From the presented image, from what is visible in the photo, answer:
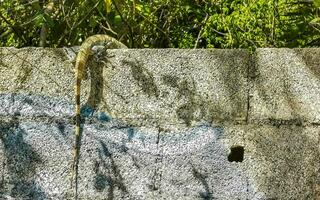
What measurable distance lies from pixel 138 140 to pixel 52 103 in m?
0.49

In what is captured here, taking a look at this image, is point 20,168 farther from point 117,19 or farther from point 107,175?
point 117,19

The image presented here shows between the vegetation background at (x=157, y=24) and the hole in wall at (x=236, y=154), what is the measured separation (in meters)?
1.41

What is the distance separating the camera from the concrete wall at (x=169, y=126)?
2.92 meters

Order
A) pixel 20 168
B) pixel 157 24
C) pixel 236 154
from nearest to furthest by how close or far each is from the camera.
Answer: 1. pixel 236 154
2. pixel 20 168
3. pixel 157 24

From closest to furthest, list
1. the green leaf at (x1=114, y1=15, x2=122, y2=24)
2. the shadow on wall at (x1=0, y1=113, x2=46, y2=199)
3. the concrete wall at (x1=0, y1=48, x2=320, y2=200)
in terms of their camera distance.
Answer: the concrete wall at (x1=0, y1=48, x2=320, y2=200), the shadow on wall at (x1=0, y1=113, x2=46, y2=199), the green leaf at (x1=114, y1=15, x2=122, y2=24)

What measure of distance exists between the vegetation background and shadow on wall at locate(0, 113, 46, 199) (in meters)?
1.17

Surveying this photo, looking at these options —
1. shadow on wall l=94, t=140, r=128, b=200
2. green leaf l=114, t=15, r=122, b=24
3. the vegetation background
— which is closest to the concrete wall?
shadow on wall l=94, t=140, r=128, b=200

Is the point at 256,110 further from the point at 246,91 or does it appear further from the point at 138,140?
the point at 138,140

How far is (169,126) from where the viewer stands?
9.87 feet

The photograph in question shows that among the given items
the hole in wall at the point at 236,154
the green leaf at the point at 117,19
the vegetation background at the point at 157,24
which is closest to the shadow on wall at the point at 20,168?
the hole in wall at the point at 236,154

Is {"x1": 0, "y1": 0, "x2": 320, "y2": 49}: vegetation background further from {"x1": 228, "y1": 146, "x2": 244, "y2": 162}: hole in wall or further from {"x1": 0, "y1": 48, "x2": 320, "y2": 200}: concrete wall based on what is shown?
{"x1": 228, "y1": 146, "x2": 244, "y2": 162}: hole in wall

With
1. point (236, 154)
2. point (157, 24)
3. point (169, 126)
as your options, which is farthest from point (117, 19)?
point (236, 154)

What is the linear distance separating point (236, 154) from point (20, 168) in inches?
42.5

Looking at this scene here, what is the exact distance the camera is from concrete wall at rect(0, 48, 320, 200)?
2.92m
